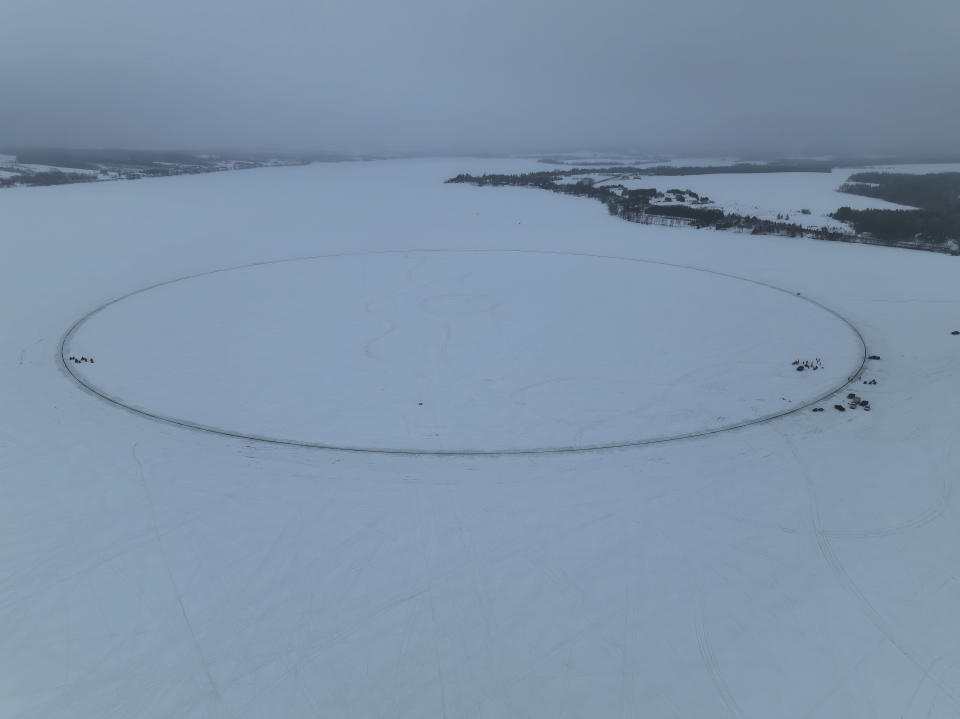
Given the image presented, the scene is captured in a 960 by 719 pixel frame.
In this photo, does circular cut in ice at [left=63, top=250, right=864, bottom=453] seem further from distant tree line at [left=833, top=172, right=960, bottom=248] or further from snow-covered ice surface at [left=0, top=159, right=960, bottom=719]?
distant tree line at [left=833, top=172, right=960, bottom=248]

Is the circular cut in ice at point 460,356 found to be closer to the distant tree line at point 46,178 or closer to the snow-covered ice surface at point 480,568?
the snow-covered ice surface at point 480,568

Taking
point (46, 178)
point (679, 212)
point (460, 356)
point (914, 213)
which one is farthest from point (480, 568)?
point (46, 178)

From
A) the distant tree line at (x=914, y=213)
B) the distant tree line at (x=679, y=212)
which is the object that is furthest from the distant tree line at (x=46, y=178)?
the distant tree line at (x=914, y=213)

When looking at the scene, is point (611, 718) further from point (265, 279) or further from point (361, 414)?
point (265, 279)

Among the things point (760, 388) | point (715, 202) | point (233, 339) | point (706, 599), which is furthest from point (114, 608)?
point (715, 202)

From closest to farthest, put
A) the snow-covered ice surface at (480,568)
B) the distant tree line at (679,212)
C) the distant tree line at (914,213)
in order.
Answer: the snow-covered ice surface at (480,568)
the distant tree line at (914,213)
the distant tree line at (679,212)

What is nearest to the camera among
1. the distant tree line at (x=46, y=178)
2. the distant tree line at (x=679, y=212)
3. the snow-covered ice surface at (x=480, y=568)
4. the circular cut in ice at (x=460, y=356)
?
the snow-covered ice surface at (x=480, y=568)

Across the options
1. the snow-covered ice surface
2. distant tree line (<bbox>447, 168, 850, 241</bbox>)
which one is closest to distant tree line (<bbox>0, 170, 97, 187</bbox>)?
distant tree line (<bbox>447, 168, 850, 241</bbox>)
